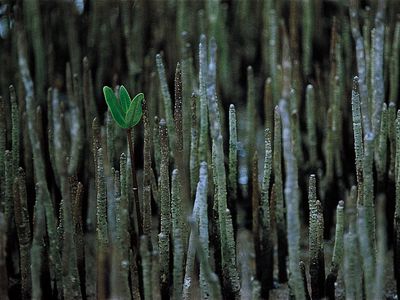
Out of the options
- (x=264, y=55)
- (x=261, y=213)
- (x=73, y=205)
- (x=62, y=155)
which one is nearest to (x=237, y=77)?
→ (x=264, y=55)

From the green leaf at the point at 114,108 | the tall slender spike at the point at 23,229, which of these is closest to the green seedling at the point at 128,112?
the green leaf at the point at 114,108

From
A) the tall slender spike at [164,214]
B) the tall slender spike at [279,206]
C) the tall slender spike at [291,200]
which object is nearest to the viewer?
the tall slender spike at [291,200]

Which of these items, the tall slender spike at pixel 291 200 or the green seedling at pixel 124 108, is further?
the green seedling at pixel 124 108

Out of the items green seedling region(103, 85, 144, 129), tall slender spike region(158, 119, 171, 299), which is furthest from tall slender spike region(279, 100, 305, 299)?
green seedling region(103, 85, 144, 129)

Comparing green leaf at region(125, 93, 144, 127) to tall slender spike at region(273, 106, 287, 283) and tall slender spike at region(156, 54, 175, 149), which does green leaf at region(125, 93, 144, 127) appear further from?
tall slender spike at region(273, 106, 287, 283)

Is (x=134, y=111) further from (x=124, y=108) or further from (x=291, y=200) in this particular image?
(x=291, y=200)

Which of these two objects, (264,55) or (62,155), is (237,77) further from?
(62,155)

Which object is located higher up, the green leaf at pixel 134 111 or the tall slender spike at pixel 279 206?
the green leaf at pixel 134 111

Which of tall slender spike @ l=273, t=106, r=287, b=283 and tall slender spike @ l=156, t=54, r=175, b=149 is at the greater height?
tall slender spike @ l=156, t=54, r=175, b=149

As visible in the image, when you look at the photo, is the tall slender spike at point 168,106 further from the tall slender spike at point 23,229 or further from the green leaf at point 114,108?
the tall slender spike at point 23,229
